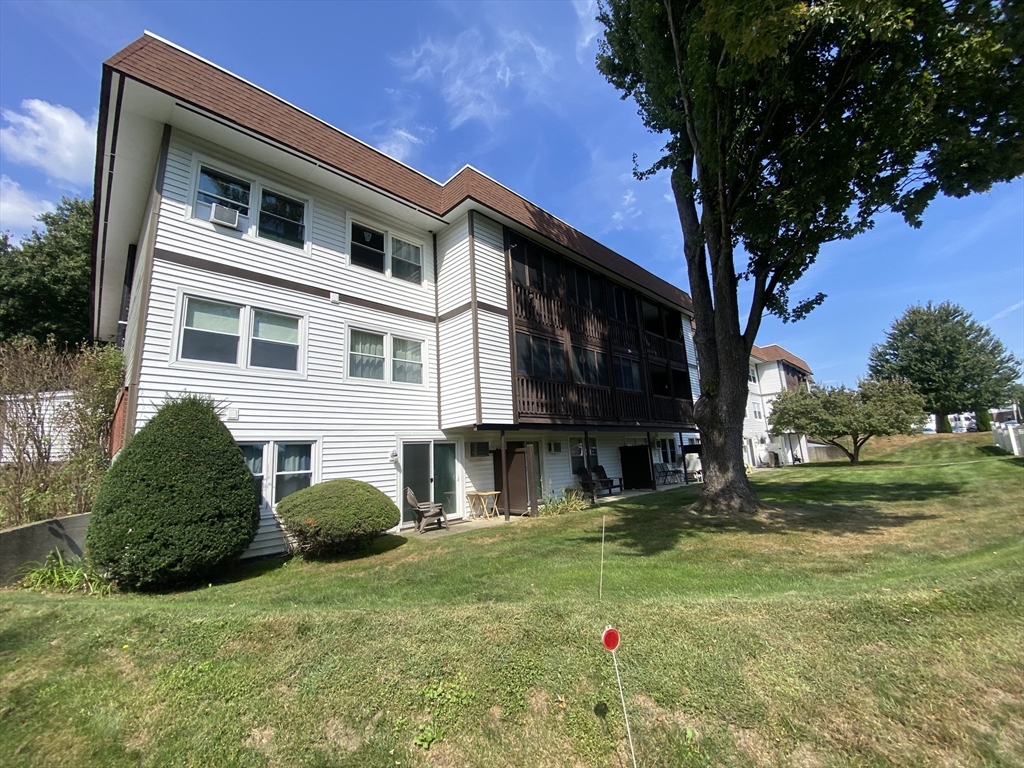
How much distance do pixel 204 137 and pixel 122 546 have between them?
26.3 feet

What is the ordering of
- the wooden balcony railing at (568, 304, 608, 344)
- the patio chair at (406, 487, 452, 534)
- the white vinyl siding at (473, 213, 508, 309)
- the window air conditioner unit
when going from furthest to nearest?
the wooden balcony railing at (568, 304, 608, 344)
the white vinyl siding at (473, 213, 508, 309)
the patio chair at (406, 487, 452, 534)
the window air conditioner unit

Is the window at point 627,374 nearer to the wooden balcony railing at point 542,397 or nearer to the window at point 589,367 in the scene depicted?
the window at point 589,367

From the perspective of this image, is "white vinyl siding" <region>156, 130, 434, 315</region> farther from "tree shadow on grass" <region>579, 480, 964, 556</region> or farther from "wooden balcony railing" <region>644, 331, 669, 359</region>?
"wooden balcony railing" <region>644, 331, 669, 359</region>

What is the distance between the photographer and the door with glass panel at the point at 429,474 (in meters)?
11.3

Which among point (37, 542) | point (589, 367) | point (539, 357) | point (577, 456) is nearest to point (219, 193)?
point (37, 542)

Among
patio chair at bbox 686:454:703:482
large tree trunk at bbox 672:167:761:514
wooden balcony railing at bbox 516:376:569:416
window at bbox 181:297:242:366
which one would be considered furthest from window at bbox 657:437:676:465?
window at bbox 181:297:242:366

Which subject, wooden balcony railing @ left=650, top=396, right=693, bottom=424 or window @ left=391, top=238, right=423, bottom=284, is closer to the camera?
window @ left=391, top=238, right=423, bottom=284

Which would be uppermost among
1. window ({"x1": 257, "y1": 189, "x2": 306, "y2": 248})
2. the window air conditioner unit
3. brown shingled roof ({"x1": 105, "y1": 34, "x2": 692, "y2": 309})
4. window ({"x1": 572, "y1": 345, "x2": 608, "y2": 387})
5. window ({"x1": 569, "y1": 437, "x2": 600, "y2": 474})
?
brown shingled roof ({"x1": 105, "y1": 34, "x2": 692, "y2": 309})

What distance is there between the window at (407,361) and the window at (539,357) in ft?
9.23

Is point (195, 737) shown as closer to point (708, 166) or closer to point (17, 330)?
point (708, 166)

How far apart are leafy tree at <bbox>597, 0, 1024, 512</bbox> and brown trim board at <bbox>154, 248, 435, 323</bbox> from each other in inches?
321

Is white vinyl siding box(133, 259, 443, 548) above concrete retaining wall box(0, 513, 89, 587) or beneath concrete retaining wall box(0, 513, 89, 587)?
above

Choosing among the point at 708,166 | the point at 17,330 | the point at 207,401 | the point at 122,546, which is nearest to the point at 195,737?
the point at 122,546

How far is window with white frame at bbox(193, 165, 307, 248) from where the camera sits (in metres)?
9.10
